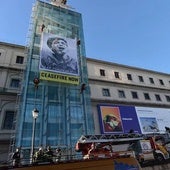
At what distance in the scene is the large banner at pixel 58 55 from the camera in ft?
72.7

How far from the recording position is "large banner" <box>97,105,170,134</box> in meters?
24.7

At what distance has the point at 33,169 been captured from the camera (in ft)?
28.4

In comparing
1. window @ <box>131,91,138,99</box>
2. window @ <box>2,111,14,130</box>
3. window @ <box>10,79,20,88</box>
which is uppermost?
window @ <box>131,91,138,99</box>

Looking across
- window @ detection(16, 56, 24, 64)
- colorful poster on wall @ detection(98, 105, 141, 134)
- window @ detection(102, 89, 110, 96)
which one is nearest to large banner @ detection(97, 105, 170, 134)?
colorful poster on wall @ detection(98, 105, 141, 134)

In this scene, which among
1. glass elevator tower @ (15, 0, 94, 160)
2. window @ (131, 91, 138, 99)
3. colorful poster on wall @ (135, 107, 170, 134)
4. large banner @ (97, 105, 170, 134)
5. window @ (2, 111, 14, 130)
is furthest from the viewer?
window @ (131, 91, 138, 99)

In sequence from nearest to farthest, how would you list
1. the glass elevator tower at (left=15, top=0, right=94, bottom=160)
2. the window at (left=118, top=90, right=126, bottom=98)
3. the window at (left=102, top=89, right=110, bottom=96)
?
1. the glass elevator tower at (left=15, top=0, right=94, bottom=160)
2. the window at (left=102, top=89, right=110, bottom=96)
3. the window at (left=118, top=90, right=126, bottom=98)

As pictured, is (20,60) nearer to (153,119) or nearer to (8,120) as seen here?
(8,120)

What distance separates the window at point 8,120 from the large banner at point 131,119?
10.8 metres

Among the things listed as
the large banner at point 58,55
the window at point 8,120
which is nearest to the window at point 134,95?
the large banner at point 58,55

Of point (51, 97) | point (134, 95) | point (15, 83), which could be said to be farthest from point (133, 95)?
point (15, 83)

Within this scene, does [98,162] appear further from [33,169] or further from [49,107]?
[49,107]

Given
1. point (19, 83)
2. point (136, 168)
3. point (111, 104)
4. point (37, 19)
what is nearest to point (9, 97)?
point (19, 83)

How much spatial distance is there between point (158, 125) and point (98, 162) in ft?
70.8

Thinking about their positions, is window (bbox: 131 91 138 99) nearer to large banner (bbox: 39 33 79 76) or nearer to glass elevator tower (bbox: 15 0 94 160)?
glass elevator tower (bbox: 15 0 94 160)
